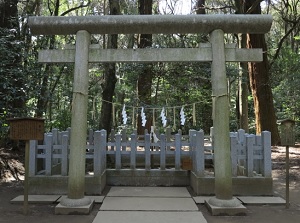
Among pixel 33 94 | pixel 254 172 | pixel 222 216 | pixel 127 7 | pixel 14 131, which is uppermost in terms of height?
pixel 127 7

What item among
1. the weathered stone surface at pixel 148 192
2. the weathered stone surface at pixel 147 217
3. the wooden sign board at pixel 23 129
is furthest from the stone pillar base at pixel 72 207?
the wooden sign board at pixel 23 129

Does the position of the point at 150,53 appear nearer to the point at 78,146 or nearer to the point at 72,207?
the point at 78,146

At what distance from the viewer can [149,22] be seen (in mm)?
5609

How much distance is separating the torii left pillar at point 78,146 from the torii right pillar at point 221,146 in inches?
95.5

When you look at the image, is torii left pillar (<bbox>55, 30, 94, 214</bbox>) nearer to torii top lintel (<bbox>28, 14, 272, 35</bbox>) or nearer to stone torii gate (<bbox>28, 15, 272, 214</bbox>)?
stone torii gate (<bbox>28, 15, 272, 214</bbox>)

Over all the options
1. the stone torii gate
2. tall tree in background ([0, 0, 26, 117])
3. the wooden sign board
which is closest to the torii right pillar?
the stone torii gate

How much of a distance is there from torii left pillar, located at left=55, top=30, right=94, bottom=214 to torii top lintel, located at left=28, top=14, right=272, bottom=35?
0.44m

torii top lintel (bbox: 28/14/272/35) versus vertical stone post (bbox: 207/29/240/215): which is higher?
torii top lintel (bbox: 28/14/272/35)

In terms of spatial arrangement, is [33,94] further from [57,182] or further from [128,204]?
[128,204]

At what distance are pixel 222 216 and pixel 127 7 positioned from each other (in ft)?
47.0

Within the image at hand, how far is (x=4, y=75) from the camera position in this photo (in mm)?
7199

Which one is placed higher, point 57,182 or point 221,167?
point 221,167

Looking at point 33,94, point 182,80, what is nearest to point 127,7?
point 182,80

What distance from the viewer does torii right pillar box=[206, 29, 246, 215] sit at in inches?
207
